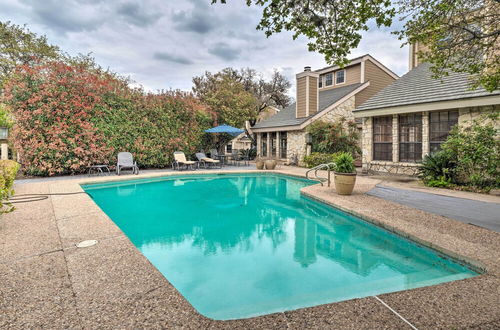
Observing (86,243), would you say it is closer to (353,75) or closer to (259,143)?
(259,143)

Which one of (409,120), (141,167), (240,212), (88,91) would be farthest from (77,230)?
(409,120)

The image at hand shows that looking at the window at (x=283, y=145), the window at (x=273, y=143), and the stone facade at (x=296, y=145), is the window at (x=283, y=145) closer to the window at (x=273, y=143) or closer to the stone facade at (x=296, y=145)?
the window at (x=273, y=143)

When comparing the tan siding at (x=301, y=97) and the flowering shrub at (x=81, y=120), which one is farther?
the tan siding at (x=301, y=97)

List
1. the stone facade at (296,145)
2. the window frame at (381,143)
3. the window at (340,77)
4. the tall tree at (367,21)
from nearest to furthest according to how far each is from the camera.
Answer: the tall tree at (367,21)
the window frame at (381,143)
the stone facade at (296,145)
the window at (340,77)

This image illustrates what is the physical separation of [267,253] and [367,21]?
4.08 meters

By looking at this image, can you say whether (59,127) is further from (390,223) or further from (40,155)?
(390,223)

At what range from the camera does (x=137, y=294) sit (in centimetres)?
249

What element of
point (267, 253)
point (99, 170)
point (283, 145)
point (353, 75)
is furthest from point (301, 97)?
point (267, 253)

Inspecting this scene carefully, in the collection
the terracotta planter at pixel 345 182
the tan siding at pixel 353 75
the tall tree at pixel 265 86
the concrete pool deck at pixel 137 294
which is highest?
the tall tree at pixel 265 86

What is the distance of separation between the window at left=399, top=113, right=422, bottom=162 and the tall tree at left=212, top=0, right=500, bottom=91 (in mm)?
6270

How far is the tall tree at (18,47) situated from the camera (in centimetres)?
2001

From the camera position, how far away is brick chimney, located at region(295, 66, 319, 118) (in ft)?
54.2

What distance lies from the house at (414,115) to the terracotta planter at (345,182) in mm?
4561

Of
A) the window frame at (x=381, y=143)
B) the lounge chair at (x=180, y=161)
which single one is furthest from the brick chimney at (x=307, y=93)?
the lounge chair at (x=180, y=161)
